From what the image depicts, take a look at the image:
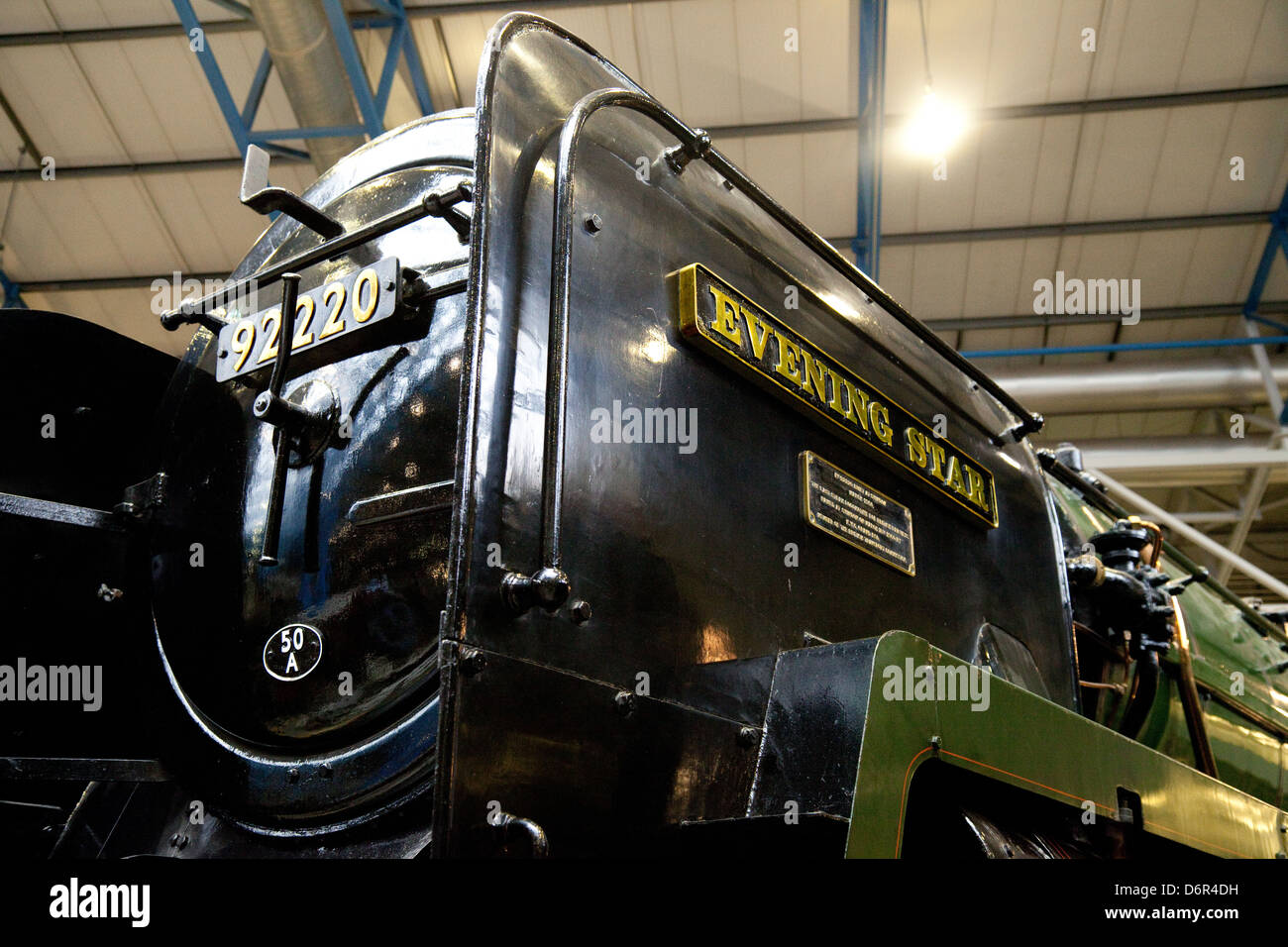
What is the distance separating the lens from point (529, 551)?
1597mm

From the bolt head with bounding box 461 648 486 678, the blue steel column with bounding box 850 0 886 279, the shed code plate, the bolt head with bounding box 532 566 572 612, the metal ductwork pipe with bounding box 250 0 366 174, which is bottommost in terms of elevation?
the bolt head with bounding box 461 648 486 678

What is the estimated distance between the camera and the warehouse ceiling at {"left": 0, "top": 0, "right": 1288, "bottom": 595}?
28.1 ft

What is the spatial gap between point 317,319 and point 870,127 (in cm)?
745

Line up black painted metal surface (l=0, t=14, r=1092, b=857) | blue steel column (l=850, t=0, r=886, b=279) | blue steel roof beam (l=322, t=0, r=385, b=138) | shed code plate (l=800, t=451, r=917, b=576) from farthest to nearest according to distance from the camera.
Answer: blue steel column (l=850, t=0, r=886, b=279) → blue steel roof beam (l=322, t=0, r=385, b=138) → shed code plate (l=800, t=451, r=917, b=576) → black painted metal surface (l=0, t=14, r=1092, b=857)

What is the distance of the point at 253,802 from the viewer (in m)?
1.98

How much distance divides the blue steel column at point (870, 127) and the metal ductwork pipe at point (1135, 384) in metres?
1.86

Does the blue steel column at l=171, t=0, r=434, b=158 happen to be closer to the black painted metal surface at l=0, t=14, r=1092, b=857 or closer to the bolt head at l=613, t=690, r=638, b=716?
the black painted metal surface at l=0, t=14, r=1092, b=857

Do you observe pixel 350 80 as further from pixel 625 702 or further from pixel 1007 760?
pixel 1007 760

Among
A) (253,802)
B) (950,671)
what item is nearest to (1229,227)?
(950,671)

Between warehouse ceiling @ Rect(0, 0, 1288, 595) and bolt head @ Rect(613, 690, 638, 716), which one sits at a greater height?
warehouse ceiling @ Rect(0, 0, 1288, 595)

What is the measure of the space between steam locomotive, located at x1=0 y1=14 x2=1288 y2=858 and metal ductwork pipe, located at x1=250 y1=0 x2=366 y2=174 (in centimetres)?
479

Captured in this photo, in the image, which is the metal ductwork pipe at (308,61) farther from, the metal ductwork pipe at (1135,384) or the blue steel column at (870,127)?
the metal ductwork pipe at (1135,384)

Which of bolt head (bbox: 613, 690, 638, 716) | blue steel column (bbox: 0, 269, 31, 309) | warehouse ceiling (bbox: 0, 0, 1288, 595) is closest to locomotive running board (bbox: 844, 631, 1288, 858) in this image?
bolt head (bbox: 613, 690, 638, 716)
